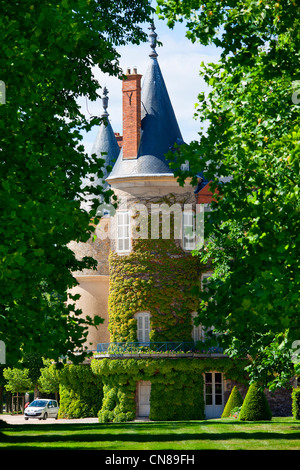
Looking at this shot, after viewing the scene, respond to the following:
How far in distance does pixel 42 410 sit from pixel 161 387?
11792mm

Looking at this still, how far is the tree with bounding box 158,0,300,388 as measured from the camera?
1272 centimetres

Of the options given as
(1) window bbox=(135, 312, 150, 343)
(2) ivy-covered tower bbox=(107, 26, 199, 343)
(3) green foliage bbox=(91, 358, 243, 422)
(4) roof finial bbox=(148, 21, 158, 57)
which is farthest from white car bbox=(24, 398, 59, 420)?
(4) roof finial bbox=(148, 21, 158, 57)

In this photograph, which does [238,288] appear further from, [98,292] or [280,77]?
[98,292]

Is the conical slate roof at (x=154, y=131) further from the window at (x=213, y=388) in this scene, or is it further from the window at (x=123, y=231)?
the window at (x=213, y=388)

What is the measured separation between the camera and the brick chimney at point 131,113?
39.2 meters

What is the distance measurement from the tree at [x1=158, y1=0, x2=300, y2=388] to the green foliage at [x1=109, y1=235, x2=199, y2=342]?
68.6ft

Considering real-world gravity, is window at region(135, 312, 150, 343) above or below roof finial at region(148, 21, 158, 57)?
below

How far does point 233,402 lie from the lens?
3478 centimetres

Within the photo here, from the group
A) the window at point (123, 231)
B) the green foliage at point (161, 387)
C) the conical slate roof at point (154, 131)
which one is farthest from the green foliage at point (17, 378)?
the conical slate roof at point (154, 131)

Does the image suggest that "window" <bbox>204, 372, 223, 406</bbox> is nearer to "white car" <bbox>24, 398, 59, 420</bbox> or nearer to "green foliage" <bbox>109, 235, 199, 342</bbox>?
"green foliage" <bbox>109, 235, 199, 342</bbox>

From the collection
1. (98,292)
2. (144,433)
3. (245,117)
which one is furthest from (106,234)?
(245,117)

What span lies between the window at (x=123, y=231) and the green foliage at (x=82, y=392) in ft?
22.8

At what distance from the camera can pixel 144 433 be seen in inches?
959

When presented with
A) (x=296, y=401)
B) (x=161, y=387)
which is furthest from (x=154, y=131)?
(x=296, y=401)
